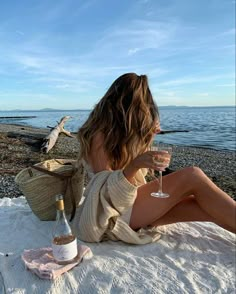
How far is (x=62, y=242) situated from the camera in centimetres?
276

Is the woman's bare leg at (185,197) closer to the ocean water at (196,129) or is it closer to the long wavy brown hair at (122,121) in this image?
the long wavy brown hair at (122,121)

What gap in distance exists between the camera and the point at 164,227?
12.1 feet

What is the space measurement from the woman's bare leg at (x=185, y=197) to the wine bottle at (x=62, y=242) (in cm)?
72

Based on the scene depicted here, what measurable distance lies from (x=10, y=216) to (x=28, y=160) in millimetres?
5393

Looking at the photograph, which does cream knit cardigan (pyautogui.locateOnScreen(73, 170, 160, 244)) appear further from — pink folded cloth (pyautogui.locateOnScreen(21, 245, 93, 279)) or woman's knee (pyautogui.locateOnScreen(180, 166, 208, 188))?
woman's knee (pyautogui.locateOnScreen(180, 166, 208, 188))

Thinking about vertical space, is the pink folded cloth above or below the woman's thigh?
below

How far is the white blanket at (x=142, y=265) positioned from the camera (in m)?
2.57

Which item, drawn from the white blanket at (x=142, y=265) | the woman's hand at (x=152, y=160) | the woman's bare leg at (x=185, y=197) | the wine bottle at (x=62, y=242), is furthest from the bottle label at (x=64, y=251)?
the woman's hand at (x=152, y=160)

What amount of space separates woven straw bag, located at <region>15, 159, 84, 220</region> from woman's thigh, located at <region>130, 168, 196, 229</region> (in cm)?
91

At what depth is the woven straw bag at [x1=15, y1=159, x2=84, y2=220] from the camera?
12.5ft

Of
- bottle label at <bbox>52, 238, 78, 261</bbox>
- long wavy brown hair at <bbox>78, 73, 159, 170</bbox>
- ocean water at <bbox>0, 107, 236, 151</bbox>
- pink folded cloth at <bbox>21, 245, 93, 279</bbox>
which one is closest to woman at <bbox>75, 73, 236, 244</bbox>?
long wavy brown hair at <bbox>78, 73, 159, 170</bbox>

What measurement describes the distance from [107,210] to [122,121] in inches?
33.6

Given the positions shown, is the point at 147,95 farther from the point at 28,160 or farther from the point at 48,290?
the point at 28,160

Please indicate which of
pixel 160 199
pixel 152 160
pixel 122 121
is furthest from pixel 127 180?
pixel 122 121
